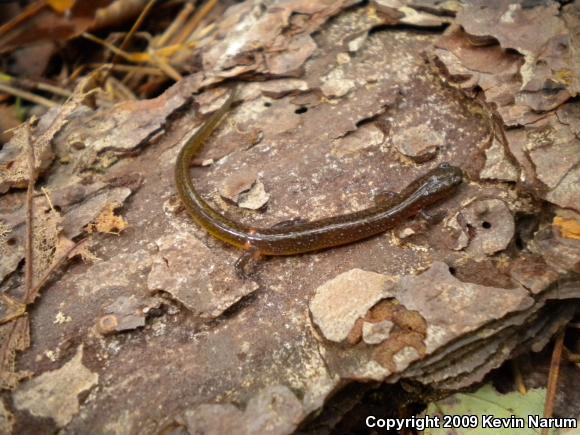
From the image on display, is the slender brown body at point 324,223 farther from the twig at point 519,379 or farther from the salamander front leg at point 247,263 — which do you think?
the twig at point 519,379

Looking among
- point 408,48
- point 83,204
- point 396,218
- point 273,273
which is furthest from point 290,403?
point 408,48

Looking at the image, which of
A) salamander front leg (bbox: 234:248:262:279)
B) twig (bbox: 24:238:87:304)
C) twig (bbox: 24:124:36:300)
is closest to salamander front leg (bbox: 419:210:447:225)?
salamander front leg (bbox: 234:248:262:279)

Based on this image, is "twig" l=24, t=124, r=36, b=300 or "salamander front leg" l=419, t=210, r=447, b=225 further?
"salamander front leg" l=419, t=210, r=447, b=225

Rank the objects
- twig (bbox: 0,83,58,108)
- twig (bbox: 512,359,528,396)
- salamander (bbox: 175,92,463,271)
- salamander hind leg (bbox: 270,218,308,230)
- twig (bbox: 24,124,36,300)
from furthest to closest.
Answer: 1. twig (bbox: 0,83,58,108)
2. salamander hind leg (bbox: 270,218,308,230)
3. salamander (bbox: 175,92,463,271)
4. twig (bbox: 24,124,36,300)
5. twig (bbox: 512,359,528,396)

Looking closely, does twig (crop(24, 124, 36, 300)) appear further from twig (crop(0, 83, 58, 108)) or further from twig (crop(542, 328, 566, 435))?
twig (crop(542, 328, 566, 435))

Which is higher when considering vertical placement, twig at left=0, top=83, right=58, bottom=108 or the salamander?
twig at left=0, top=83, right=58, bottom=108

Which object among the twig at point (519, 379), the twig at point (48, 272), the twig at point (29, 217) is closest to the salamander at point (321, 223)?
the twig at point (48, 272)
